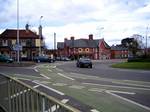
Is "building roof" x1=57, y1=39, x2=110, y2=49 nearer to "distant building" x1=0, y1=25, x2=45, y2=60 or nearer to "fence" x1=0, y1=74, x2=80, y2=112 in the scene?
"distant building" x1=0, y1=25, x2=45, y2=60

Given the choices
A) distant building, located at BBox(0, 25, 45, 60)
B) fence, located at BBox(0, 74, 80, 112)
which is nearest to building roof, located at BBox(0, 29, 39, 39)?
distant building, located at BBox(0, 25, 45, 60)

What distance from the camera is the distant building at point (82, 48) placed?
155 m

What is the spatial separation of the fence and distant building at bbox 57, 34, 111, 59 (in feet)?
456

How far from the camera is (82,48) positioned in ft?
508

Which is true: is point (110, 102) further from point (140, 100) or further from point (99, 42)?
point (99, 42)

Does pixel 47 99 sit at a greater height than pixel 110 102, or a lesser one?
greater

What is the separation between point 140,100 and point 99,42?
142264 millimetres

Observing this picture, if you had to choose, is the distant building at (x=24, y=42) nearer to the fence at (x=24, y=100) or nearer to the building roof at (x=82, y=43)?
the building roof at (x=82, y=43)

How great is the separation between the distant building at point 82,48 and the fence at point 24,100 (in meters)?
139

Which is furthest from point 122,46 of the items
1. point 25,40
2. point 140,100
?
point 140,100

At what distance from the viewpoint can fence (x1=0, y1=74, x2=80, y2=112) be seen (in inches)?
244

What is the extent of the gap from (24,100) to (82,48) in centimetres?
14573

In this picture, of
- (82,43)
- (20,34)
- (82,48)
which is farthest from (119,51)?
(20,34)

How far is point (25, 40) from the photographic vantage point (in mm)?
116688
